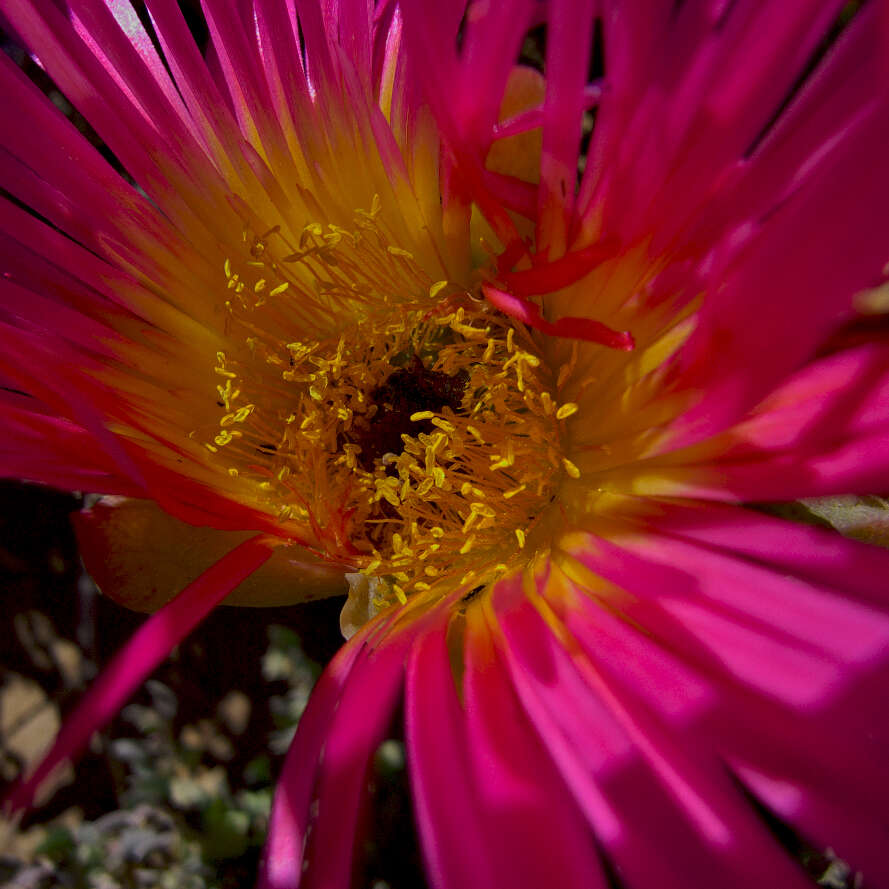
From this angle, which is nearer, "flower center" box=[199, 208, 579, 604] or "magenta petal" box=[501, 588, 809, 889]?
"magenta petal" box=[501, 588, 809, 889]

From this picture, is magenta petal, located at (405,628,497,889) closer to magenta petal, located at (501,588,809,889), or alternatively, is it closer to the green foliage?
magenta petal, located at (501,588,809,889)

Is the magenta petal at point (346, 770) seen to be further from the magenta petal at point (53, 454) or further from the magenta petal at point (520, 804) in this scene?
the magenta petal at point (53, 454)

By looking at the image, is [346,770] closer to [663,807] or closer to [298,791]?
[298,791]

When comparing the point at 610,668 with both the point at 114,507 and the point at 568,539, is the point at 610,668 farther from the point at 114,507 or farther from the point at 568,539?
the point at 114,507

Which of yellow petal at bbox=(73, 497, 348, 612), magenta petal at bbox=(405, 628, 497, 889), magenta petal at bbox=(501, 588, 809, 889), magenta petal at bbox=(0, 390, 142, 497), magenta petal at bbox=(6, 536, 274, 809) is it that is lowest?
magenta petal at bbox=(501, 588, 809, 889)

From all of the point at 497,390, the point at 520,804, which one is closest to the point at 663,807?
the point at 520,804

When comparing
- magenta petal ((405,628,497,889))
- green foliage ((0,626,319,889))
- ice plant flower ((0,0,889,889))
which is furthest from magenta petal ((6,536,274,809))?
green foliage ((0,626,319,889))

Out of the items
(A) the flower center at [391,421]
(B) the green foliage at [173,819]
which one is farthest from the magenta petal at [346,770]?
(B) the green foliage at [173,819]
